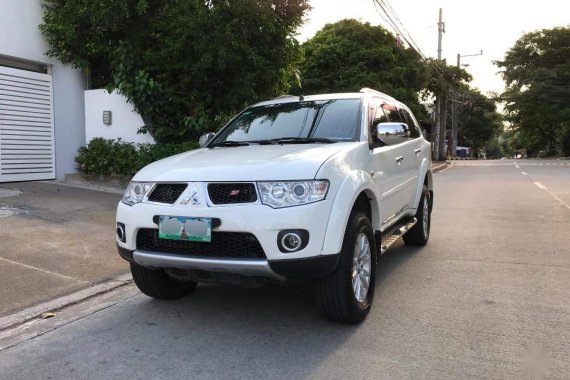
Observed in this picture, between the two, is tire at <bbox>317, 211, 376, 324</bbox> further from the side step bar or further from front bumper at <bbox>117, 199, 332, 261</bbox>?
the side step bar

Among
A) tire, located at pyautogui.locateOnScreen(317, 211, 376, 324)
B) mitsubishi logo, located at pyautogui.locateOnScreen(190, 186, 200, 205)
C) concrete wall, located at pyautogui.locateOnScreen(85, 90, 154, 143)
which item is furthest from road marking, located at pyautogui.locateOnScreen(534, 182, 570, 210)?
mitsubishi logo, located at pyautogui.locateOnScreen(190, 186, 200, 205)

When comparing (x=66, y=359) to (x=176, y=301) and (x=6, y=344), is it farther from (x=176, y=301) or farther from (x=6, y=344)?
(x=176, y=301)

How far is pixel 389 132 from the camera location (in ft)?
15.9

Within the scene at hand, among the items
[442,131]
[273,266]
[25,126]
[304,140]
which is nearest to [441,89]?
[442,131]

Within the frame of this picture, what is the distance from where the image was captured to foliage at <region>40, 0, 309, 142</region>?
9766 millimetres

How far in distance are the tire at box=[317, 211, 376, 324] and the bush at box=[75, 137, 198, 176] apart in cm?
675

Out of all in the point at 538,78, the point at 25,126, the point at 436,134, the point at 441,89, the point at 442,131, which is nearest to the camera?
the point at 25,126

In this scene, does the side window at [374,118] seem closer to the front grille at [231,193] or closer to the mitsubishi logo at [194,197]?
the front grille at [231,193]

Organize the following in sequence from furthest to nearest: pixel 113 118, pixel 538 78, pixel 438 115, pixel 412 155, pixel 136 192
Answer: pixel 538 78, pixel 438 115, pixel 113 118, pixel 412 155, pixel 136 192

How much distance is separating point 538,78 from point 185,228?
4702 cm

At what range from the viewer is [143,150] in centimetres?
1080

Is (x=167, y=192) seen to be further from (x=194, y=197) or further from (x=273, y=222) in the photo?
(x=273, y=222)

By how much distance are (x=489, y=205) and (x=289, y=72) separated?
5.11 m

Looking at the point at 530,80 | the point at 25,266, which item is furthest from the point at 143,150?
the point at 530,80
